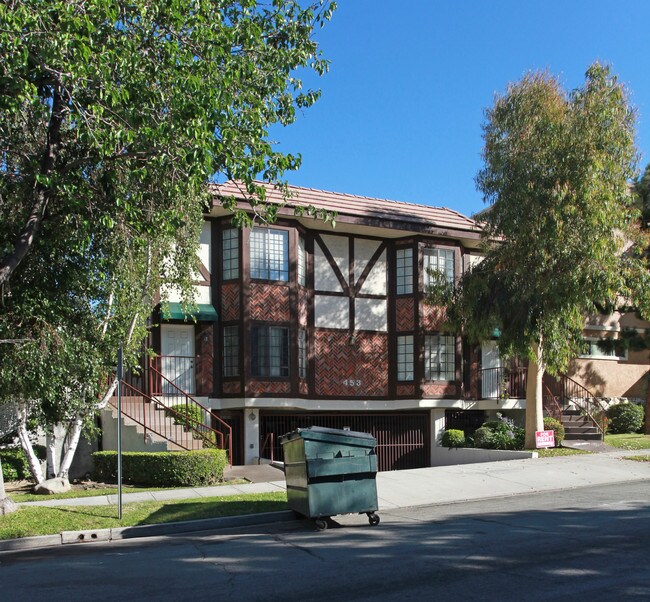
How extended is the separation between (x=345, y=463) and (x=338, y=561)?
2.88m

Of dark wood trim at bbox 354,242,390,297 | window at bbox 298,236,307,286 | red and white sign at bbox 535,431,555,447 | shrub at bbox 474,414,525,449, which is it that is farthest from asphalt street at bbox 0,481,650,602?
dark wood trim at bbox 354,242,390,297

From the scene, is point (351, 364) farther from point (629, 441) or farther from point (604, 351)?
point (604, 351)

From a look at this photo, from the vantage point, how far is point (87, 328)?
14.0 metres

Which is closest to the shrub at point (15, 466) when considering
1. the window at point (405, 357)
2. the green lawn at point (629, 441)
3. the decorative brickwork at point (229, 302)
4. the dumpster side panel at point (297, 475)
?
the decorative brickwork at point (229, 302)

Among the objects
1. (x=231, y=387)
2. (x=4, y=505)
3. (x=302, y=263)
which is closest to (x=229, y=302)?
(x=231, y=387)

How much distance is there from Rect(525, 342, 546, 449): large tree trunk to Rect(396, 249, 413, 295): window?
5.14 metres

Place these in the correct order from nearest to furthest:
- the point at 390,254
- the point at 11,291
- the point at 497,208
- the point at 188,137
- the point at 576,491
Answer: the point at 188,137 → the point at 11,291 → the point at 576,491 → the point at 497,208 → the point at 390,254

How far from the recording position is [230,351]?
73.3ft

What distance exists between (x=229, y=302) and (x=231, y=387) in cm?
242

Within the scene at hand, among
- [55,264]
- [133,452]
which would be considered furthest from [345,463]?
[133,452]

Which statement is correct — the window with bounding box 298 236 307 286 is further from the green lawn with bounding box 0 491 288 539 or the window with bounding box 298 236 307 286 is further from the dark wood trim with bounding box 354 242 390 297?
the green lawn with bounding box 0 491 288 539

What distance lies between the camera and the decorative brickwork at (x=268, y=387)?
21.9 metres

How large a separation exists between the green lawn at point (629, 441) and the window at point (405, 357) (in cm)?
617

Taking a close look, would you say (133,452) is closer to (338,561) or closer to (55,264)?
(55,264)
